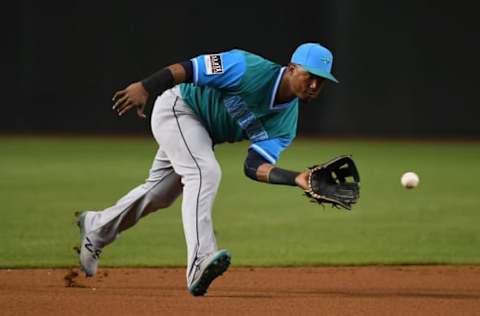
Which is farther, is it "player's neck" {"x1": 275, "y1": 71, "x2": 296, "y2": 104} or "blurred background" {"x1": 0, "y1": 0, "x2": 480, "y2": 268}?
"blurred background" {"x1": 0, "y1": 0, "x2": 480, "y2": 268}

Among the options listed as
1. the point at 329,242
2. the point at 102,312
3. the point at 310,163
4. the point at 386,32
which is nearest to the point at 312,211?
the point at 329,242

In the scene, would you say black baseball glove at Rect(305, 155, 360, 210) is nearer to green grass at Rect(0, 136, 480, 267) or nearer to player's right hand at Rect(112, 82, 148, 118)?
player's right hand at Rect(112, 82, 148, 118)

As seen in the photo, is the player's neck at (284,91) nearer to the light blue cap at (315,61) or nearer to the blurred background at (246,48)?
the light blue cap at (315,61)

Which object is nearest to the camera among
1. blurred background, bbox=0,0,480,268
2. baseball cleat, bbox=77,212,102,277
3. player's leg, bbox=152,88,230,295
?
player's leg, bbox=152,88,230,295

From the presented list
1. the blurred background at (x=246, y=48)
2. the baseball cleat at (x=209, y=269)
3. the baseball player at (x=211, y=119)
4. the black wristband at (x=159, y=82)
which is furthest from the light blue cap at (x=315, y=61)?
the blurred background at (x=246, y=48)

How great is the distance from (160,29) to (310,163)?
18.8ft

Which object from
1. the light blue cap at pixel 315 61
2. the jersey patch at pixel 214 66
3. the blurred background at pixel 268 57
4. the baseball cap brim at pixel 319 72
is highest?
the light blue cap at pixel 315 61

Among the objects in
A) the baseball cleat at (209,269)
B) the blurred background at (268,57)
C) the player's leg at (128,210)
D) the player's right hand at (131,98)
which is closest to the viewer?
the player's right hand at (131,98)

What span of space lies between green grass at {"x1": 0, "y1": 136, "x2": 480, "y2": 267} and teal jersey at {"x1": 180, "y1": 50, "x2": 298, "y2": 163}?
177 cm

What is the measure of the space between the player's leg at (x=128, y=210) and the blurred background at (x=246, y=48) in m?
12.8

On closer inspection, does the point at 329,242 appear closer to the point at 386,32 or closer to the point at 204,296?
the point at 204,296

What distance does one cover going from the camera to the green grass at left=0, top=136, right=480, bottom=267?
24.7 ft

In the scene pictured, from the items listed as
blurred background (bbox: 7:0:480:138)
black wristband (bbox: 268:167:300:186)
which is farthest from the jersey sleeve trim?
blurred background (bbox: 7:0:480:138)

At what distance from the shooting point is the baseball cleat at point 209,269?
5117 mm
